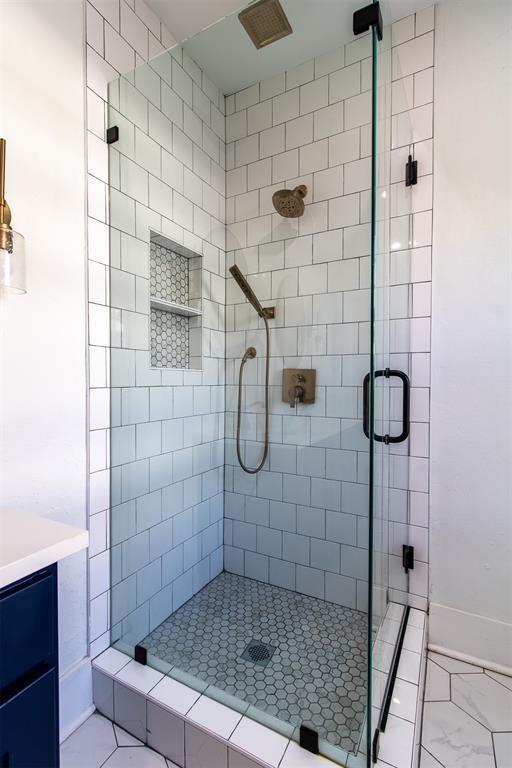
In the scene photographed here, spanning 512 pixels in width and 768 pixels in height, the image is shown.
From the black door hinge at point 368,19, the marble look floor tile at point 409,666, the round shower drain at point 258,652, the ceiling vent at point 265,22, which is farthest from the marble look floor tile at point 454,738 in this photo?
the ceiling vent at point 265,22

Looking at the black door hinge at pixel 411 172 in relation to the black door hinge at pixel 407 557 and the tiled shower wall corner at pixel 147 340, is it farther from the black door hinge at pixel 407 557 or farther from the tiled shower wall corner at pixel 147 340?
the black door hinge at pixel 407 557

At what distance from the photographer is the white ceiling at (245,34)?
1.27m

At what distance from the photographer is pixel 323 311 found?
1.59 m

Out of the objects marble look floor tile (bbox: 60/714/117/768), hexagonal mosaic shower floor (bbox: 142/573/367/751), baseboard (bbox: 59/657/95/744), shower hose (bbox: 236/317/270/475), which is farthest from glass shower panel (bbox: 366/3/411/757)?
baseboard (bbox: 59/657/95/744)

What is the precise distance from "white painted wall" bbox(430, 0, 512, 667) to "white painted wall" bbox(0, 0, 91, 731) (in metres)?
1.42

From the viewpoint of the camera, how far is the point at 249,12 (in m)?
1.30

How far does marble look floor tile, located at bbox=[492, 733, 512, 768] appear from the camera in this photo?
1058mm

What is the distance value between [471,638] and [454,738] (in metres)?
0.44

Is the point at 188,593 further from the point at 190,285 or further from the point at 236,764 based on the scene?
the point at 190,285

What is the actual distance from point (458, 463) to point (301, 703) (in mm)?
1057

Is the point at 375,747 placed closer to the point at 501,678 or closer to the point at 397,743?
the point at 397,743

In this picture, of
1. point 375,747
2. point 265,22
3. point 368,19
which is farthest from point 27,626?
point 265,22

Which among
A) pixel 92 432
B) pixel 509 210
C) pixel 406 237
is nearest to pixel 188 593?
pixel 92 432

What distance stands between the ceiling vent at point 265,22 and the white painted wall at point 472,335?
0.70 metres
